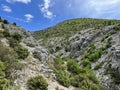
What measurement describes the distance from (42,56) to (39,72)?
460 centimetres

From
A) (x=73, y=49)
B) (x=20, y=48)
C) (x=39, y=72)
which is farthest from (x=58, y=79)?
(x=73, y=49)

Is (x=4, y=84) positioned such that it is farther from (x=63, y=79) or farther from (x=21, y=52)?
(x=63, y=79)

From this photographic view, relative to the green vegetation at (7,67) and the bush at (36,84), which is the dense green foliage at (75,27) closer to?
the green vegetation at (7,67)

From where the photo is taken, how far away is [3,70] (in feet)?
60.2

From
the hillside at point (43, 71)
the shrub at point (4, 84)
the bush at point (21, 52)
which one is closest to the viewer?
the shrub at point (4, 84)

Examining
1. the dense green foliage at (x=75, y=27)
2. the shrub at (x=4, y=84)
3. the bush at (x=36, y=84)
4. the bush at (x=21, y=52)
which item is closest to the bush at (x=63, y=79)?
the bush at (x=36, y=84)

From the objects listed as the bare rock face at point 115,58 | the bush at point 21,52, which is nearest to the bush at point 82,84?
the bush at point 21,52

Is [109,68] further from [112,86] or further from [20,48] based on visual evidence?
[20,48]

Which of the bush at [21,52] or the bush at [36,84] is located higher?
the bush at [21,52]

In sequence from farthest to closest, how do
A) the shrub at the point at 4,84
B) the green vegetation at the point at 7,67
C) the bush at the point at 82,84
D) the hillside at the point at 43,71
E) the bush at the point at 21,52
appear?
the bush at the point at 82,84, the bush at the point at 21,52, the hillside at the point at 43,71, the green vegetation at the point at 7,67, the shrub at the point at 4,84

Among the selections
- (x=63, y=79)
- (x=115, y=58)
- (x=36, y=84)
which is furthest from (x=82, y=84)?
(x=115, y=58)

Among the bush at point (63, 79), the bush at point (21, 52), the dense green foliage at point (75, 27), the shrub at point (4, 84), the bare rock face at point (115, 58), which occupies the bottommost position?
the bush at point (63, 79)

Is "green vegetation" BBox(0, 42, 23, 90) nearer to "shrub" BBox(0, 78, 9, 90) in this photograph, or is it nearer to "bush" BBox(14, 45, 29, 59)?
"shrub" BBox(0, 78, 9, 90)

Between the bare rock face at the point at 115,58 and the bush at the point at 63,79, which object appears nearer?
the bush at the point at 63,79
